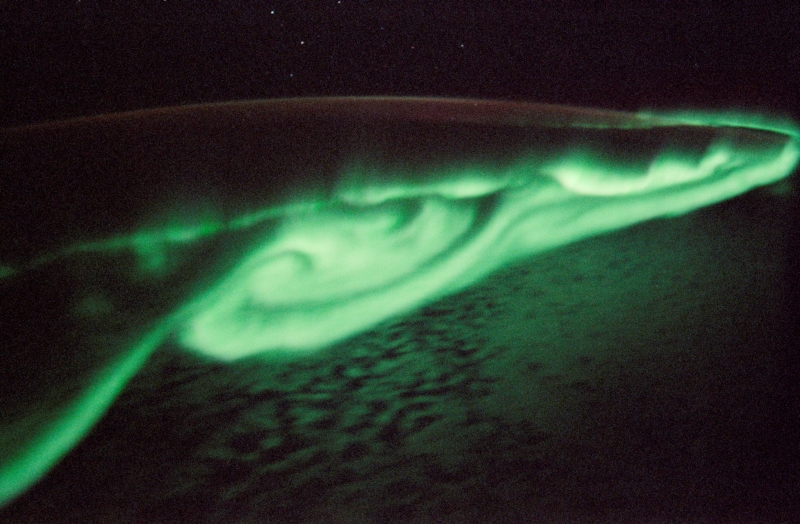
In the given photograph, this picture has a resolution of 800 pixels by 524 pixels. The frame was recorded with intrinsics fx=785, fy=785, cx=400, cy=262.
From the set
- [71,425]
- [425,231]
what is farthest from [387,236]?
[71,425]

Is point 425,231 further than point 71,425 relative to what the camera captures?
Yes

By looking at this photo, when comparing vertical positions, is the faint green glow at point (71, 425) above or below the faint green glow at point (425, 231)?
below

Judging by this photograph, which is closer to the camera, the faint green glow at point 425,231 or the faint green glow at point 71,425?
the faint green glow at point 71,425

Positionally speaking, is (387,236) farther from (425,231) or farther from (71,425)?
(71,425)

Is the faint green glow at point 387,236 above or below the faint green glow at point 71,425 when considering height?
above

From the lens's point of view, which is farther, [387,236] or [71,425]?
[387,236]

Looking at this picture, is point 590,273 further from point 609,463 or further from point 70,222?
point 70,222

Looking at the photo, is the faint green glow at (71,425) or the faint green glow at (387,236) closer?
the faint green glow at (71,425)

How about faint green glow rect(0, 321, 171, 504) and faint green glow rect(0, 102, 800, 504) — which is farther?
faint green glow rect(0, 102, 800, 504)

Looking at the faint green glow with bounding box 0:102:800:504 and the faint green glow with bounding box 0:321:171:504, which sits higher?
the faint green glow with bounding box 0:102:800:504

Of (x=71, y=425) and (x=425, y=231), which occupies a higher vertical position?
(x=425, y=231)
